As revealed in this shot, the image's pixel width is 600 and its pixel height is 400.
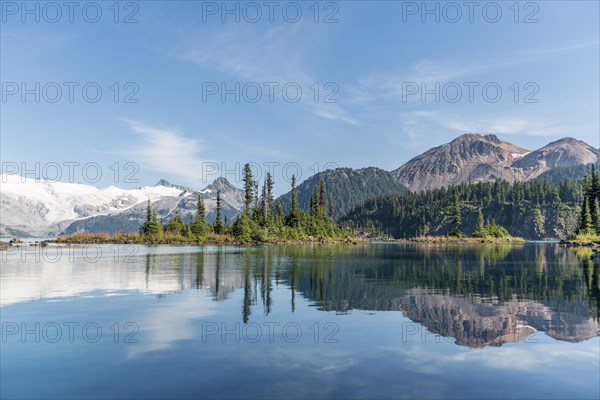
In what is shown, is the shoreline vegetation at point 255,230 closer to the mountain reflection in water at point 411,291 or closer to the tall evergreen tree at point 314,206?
the tall evergreen tree at point 314,206

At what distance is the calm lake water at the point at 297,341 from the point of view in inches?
503

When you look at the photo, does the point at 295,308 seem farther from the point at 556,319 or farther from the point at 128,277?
the point at 128,277

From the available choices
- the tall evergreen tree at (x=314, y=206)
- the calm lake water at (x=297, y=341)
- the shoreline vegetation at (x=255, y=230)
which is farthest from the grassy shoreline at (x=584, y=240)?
the calm lake water at (x=297, y=341)

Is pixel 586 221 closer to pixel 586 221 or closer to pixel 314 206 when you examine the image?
pixel 586 221

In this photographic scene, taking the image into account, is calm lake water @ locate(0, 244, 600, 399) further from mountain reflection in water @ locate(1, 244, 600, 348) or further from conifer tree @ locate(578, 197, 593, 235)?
conifer tree @ locate(578, 197, 593, 235)

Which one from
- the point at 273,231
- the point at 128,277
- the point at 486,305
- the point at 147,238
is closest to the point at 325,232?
the point at 273,231

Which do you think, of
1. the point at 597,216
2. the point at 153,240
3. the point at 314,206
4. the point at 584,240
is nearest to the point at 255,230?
the point at 153,240

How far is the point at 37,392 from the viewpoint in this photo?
12.2 metres

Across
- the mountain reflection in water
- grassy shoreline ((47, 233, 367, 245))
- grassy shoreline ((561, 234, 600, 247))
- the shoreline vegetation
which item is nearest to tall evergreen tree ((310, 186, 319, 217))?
the shoreline vegetation

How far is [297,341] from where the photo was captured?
18.0 meters

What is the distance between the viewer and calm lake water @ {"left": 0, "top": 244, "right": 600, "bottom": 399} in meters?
12.8

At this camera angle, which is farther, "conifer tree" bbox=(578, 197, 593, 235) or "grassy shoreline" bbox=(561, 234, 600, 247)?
"conifer tree" bbox=(578, 197, 593, 235)

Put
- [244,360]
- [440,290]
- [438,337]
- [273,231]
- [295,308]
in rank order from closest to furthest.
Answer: [244,360]
[438,337]
[295,308]
[440,290]
[273,231]

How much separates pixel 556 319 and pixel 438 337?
7.96 metres
